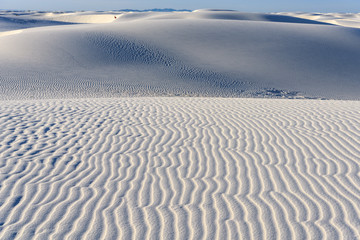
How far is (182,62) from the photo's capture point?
22.8 metres

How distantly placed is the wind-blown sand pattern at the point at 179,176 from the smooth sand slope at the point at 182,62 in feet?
30.7

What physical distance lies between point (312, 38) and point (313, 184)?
24869 mm

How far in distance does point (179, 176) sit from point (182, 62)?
17.9 m

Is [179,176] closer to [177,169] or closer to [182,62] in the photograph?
[177,169]

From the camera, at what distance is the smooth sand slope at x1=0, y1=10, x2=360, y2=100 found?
18.5 meters

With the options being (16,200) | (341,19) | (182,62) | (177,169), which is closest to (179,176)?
(177,169)

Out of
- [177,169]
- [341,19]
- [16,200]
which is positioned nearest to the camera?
[16,200]

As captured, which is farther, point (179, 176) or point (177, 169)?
point (177, 169)

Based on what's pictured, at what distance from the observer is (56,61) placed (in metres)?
21.9

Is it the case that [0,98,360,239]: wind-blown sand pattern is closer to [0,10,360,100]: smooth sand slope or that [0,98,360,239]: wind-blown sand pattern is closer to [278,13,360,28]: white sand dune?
[0,10,360,100]: smooth sand slope

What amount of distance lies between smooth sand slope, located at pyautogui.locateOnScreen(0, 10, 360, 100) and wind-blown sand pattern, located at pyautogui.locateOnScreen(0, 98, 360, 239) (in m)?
9.35

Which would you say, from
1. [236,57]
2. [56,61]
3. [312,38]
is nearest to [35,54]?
[56,61]

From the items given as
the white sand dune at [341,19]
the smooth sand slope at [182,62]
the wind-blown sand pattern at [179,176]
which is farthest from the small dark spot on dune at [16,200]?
the white sand dune at [341,19]

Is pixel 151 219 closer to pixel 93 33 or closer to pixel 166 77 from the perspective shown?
pixel 166 77
